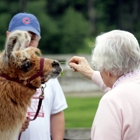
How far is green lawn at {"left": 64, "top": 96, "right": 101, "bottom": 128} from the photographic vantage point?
49.1 feet

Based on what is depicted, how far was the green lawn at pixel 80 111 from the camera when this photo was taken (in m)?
15.0

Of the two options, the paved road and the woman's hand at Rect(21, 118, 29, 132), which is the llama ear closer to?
the woman's hand at Rect(21, 118, 29, 132)

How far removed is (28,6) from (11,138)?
202ft

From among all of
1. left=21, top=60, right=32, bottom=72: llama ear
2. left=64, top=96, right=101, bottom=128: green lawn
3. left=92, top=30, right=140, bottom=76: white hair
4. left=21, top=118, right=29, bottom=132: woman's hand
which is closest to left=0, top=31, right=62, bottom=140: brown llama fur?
left=21, top=60, right=32, bottom=72: llama ear

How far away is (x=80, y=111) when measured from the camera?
60.3ft

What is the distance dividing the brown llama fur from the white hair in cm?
53

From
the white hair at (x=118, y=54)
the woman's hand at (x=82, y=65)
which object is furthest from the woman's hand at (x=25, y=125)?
the white hair at (x=118, y=54)

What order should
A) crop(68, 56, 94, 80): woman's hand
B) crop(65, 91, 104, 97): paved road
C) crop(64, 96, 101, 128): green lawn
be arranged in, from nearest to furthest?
crop(68, 56, 94, 80): woman's hand < crop(64, 96, 101, 128): green lawn < crop(65, 91, 104, 97): paved road

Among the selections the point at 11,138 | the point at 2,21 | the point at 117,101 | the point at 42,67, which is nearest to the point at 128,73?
the point at 117,101

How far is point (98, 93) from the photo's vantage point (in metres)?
23.7

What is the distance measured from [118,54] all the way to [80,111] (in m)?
14.1

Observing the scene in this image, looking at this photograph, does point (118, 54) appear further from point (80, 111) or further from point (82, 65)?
point (80, 111)

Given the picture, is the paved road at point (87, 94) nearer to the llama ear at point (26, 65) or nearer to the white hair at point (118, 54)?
the llama ear at point (26, 65)

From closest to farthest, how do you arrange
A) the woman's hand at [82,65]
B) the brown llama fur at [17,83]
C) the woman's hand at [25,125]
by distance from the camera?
1. the brown llama fur at [17,83]
2. the woman's hand at [25,125]
3. the woman's hand at [82,65]
